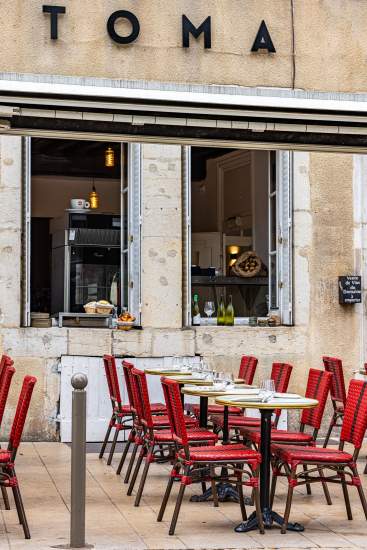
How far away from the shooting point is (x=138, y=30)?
912 cm

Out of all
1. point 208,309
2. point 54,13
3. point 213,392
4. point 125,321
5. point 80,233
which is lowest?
point 213,392

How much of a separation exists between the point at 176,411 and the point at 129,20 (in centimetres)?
345

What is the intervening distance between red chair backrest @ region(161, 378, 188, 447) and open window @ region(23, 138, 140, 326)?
469 cm

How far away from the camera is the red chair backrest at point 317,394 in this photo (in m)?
8.38

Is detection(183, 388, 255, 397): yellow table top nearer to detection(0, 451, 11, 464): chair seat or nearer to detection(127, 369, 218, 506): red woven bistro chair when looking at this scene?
detection(127, 369, 218, 506): red woven bistro chair

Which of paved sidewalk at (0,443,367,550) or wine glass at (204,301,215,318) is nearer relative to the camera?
paved sidewalk at (0,443,367,550)

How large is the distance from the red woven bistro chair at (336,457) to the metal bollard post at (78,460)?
1.45 meters

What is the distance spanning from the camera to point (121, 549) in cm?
676

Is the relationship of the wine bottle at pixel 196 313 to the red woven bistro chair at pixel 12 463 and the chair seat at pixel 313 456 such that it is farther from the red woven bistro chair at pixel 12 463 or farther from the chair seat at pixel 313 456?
the red woven bistro chair at pixel 12 463

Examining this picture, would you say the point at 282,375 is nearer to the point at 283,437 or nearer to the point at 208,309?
the point at 283,437

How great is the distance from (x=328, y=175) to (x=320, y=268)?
1.04 m

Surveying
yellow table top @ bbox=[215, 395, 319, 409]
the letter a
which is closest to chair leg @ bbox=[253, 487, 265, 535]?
yellow table top @ bbox=[215, 395, 319, 409]

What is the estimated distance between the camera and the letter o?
905 cm

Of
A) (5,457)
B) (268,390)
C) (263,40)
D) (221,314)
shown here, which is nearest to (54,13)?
(263,40)
